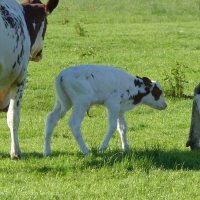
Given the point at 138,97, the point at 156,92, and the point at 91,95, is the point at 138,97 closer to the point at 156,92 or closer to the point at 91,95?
the point at 156,92

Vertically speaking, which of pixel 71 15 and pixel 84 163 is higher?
pixel 84 163

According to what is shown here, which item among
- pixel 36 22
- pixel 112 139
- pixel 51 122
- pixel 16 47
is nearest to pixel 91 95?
pixel 51 122

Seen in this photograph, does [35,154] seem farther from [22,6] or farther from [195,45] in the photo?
[195,45]

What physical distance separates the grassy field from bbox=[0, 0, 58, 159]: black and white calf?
0.62 metres

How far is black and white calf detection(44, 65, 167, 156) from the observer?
31.0 ft

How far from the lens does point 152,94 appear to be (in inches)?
422

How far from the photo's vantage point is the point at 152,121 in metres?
13.0

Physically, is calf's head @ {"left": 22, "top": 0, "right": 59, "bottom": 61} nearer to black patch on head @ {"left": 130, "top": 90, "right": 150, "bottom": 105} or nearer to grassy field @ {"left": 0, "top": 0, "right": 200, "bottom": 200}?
grassy field @ {"left": 0, "top": 0, "right": 200, "bottom": 200}

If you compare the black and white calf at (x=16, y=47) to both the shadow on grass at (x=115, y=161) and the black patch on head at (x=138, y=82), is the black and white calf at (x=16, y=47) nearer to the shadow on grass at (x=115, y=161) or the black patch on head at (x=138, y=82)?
the shadow on grass at (x=115, y=161)

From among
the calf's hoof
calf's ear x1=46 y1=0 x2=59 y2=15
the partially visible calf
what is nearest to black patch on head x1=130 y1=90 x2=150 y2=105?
the partially visible calf

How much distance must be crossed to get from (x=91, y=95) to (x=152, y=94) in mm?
1500

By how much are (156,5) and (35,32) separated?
31616 millimetres

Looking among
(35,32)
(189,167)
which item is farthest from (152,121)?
(189,167)

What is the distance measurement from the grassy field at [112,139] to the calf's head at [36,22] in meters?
1.41
